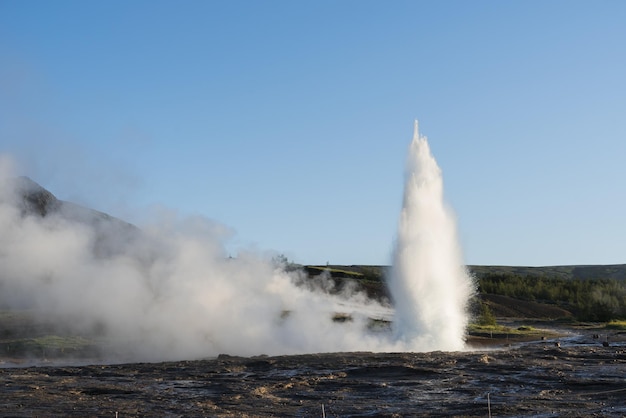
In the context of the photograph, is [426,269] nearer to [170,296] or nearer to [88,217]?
[170,296]

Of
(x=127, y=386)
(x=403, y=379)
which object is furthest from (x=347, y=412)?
(x=127, y=386)

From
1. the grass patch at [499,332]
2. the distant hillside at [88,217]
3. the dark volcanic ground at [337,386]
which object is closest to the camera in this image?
the dark volcanic ground at [337,386]

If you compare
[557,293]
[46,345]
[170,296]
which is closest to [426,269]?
[170,296]

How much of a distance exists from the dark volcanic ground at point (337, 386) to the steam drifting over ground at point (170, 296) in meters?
4.79

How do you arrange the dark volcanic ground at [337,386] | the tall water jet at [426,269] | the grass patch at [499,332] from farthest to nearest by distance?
1. the grass patch at [499,332]
2. the tall water jet at [426,269]
3. the dark volcanic ground at [337,386]

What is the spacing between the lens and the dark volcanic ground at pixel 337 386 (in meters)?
22.2

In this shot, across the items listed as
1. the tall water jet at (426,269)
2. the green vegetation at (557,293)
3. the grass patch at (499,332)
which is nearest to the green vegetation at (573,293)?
the green vegetation at (557,293)

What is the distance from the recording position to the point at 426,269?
4175 centimetres

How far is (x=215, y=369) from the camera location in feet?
108

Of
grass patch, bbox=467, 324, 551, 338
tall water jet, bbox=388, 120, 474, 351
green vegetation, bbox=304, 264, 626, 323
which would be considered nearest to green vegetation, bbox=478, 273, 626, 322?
green vegetation, bbox=304, 264, 626, 323

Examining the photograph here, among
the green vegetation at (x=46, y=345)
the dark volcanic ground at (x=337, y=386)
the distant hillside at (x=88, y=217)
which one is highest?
the distant hillside at (x=88, y=217)

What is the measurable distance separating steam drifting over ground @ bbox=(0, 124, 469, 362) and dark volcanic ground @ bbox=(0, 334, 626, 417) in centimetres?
479

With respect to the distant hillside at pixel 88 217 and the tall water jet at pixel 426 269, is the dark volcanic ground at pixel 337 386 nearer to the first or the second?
the tall water jet at pixel 426 269

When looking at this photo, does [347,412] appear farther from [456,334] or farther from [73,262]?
[73,262]
